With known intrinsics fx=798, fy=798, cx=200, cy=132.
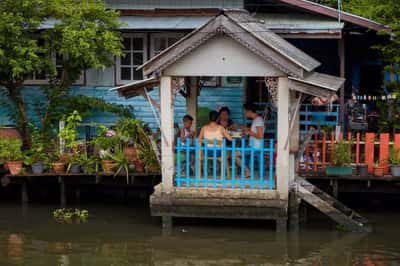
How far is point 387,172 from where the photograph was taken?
52.2ft

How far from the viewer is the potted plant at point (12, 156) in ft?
56.1

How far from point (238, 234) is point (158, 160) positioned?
219 centimetres

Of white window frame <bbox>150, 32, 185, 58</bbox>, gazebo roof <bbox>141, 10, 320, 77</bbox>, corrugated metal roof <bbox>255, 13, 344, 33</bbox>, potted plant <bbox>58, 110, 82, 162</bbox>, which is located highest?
corrugated metal roof <bbox>255, 13, 344, 33</bbox>

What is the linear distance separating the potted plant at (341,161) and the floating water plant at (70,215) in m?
5.21

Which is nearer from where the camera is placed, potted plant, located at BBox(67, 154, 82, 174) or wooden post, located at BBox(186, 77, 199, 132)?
potted plant, located at BBox(67, 154, 82, 174)

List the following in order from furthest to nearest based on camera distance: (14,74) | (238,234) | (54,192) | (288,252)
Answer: (54,192) < (14,74) < (238,234) < (288,252)

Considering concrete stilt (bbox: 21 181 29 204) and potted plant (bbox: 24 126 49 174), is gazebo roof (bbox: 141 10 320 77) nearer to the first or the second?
potted plant (bbox: 24 126 49 174)

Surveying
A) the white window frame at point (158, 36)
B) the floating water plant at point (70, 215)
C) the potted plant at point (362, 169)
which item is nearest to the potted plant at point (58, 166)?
the floating water plant at point (70, 215)

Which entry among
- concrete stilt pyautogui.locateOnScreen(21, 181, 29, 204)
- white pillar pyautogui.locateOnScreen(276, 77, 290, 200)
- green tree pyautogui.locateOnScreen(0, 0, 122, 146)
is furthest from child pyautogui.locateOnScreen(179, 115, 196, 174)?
concrete stilt pyautogui.locateOnScreen(21, 181, 29, 204)

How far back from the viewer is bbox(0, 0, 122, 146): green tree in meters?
16.7

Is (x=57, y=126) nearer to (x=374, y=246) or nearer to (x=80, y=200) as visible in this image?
(x=80, y=200)

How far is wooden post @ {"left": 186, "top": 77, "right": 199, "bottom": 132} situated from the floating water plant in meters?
2.98

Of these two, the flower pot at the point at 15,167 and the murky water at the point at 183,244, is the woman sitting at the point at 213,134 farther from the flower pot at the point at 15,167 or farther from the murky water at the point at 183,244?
the flower pot at the point at 15,167

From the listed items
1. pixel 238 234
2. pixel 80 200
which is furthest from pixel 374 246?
pixel 80 200
